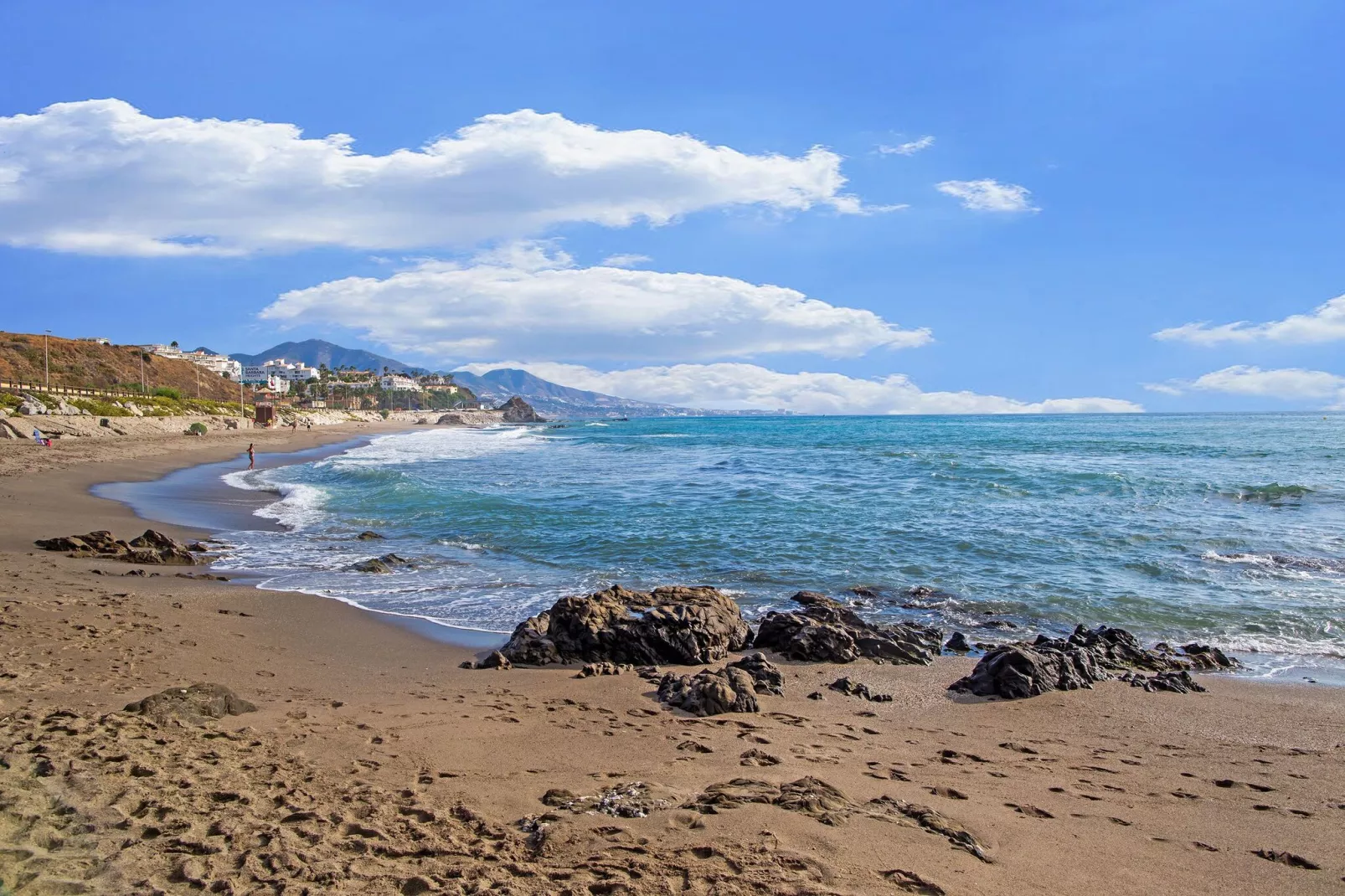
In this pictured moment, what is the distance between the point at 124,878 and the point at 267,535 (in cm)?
1489

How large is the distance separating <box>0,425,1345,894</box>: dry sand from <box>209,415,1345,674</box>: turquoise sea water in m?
2.74

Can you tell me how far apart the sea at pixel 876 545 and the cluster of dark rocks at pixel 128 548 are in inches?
48.1

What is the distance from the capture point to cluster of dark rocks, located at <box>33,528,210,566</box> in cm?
1296

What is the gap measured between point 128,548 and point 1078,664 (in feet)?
48.3

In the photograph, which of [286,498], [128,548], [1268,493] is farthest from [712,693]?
[1268,493]

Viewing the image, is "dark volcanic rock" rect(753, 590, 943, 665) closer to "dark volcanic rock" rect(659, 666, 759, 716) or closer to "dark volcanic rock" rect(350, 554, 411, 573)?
"dark volcanic rock" rect(659, 666, 759, 716)

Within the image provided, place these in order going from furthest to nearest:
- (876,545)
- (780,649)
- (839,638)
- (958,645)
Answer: (876,545) → (958,645) → (780,649) → (839,638)

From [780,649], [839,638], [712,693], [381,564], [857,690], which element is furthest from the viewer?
[381,564]

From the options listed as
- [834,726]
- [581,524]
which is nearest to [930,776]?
[834,726]

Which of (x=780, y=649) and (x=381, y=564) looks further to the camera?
(x=381, y=564)

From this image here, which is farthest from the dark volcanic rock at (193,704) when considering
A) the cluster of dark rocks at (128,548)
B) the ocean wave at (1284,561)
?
the ocean wave at (1284,561)

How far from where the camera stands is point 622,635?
860cm

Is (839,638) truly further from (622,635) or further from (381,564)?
(381,564)

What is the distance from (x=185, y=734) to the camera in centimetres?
521
